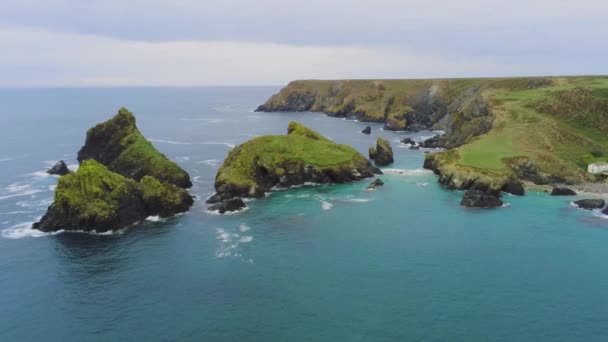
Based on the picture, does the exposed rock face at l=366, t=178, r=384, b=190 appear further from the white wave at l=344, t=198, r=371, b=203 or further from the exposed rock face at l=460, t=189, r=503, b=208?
the exposed rock face at l=460, t=189, r=503, b=208

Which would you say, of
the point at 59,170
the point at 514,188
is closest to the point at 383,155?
the point at 514,188

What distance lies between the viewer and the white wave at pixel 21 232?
72812 millimetres

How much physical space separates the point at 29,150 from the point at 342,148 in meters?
106

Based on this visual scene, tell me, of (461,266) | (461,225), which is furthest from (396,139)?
(461,266)

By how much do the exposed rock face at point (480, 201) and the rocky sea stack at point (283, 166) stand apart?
93.0ft

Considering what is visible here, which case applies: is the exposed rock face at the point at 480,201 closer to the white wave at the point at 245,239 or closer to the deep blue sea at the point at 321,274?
the deep blue sea at the point at 321,274

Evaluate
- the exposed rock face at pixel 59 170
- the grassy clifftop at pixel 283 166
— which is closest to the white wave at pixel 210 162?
the grassy clifftop at pixel 283 166

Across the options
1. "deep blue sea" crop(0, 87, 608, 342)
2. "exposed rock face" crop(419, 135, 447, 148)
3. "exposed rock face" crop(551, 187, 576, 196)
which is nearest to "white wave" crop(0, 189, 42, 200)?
"deep blue sea" crop(0, 87, 608, 342)

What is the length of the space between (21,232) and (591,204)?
9765 cm

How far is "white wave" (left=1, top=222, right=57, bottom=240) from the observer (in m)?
72.8

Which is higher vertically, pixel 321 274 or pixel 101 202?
pixel 101 202

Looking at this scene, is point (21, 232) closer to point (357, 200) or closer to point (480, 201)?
point (357, 200)

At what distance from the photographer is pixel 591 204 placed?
82.0m

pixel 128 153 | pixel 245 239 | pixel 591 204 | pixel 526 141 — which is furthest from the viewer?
pixel 526 141
